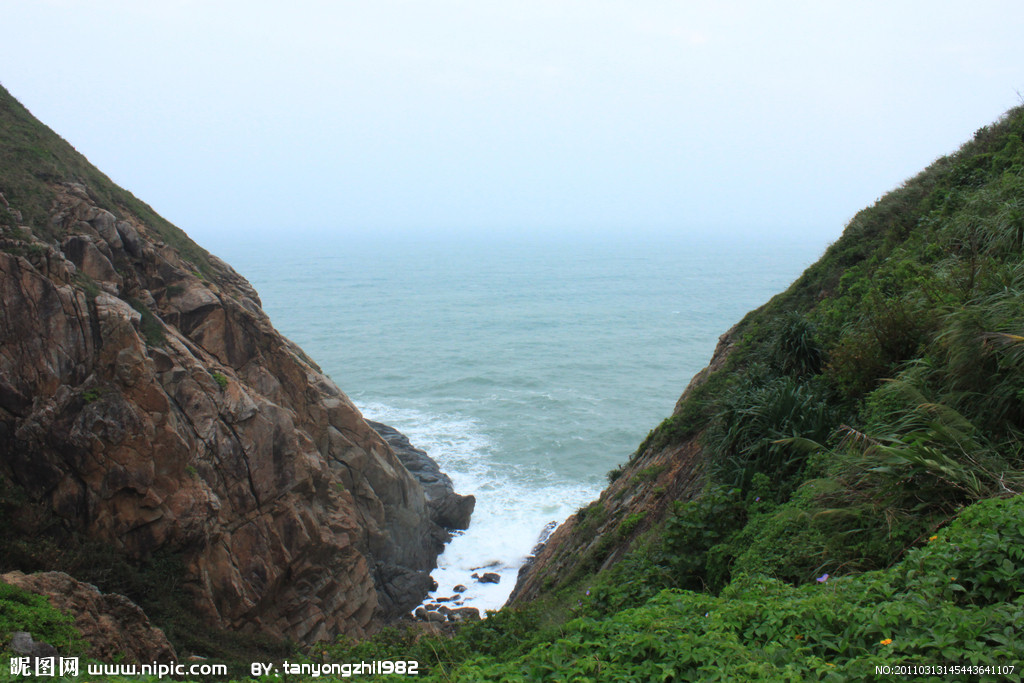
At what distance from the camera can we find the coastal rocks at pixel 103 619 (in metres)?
10.1

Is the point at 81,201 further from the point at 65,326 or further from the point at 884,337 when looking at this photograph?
the point at 884,337

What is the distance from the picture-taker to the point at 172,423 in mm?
15914

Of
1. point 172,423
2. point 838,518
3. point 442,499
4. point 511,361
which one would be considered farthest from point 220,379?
point 511,361

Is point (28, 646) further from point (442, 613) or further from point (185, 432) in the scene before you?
point (442, 613)

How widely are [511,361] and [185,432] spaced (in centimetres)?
4986

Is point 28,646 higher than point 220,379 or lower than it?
lower

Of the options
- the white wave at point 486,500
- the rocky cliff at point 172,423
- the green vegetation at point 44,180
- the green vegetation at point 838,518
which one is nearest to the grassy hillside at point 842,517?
the green vegetation at point 838,518

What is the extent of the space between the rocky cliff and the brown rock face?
0.13ft

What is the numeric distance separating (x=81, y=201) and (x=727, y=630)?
2133cm

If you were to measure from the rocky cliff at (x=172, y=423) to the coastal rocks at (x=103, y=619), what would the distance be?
13.4 feet

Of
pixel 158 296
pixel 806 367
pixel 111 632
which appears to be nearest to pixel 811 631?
pixel 806 367

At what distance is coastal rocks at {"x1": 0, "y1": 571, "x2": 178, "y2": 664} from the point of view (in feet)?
33.2

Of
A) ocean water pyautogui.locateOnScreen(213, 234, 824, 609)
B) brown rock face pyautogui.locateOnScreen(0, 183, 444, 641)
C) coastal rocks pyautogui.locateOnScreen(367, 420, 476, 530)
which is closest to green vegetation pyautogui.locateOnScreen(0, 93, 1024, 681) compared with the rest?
brown rock face pyautogui.locateOnScreen(0, 183, 444, 641)

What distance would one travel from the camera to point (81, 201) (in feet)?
62.2
